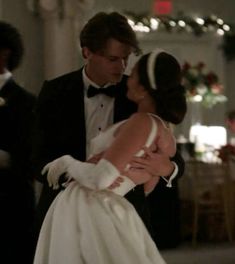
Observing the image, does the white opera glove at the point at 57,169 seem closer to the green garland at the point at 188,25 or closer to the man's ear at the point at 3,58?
the man's ear at the point at 3,58

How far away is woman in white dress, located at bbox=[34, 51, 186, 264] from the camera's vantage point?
1.97 m

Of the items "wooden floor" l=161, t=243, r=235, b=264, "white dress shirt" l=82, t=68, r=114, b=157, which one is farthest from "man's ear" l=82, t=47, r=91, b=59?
"wooden floor" l=161, t=243, r=235, b=264

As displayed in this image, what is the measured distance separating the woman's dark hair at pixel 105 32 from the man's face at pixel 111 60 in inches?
0.7

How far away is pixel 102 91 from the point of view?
7.79 ft

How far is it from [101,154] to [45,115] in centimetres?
38

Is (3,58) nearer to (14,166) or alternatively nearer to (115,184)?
(14,166)

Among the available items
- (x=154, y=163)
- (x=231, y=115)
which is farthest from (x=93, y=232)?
(x=231, y=115)

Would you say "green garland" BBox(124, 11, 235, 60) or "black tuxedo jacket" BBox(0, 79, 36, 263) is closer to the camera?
"black tuxedo jacket" BBox(0, 79, 36, 263)

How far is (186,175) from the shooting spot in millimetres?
6164

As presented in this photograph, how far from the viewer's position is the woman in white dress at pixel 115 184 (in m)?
1.97

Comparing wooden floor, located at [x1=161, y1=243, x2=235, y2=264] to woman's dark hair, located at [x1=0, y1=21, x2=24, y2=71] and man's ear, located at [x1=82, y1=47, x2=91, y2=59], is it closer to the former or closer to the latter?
woman's dark hair, located at [x1=0, y1=21, x2=24, y2=71]

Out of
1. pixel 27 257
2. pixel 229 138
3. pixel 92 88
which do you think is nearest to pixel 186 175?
pixel 229 138

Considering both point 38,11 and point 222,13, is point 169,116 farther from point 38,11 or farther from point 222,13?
point 222,13

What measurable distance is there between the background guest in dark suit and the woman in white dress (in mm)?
710
